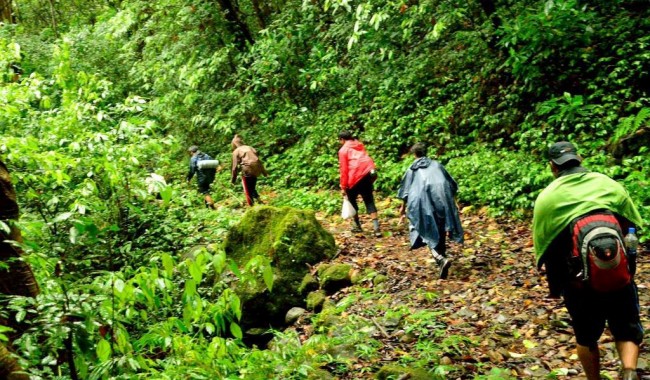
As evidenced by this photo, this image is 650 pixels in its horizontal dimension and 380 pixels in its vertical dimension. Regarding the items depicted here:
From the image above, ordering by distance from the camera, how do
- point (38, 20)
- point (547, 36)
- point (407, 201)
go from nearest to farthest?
point (407, 201)
point (547, 36)
point (38, 20)

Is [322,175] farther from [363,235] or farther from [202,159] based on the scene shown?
[363,235]

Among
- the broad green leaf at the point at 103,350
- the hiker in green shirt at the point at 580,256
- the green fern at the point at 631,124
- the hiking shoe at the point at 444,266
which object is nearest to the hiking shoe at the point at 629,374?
the hiker in green shirt at the point at 580,256

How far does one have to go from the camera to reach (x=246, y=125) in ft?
57.5

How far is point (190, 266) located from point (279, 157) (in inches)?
518

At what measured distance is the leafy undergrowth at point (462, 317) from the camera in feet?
16.4

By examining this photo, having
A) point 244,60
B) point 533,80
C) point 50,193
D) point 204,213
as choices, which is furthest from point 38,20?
point 533,80

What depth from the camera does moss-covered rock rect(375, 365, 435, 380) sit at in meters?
4.53

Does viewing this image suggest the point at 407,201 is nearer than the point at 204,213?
Yes

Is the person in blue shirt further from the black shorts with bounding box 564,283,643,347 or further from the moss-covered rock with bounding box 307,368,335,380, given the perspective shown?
the black shorts with bounding box 564,283,643,347

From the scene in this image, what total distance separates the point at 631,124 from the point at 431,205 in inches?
146

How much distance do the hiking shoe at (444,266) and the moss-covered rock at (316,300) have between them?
1.75m

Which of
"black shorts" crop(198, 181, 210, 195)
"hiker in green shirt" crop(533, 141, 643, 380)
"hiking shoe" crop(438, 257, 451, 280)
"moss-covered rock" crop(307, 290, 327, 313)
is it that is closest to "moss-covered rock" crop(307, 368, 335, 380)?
"hiker in green shirt" crop(533, 141, 643, 380)

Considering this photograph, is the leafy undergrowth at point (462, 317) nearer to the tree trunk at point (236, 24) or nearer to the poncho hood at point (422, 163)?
the poncho hood at point (422, 163)

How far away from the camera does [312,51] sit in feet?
51.0
